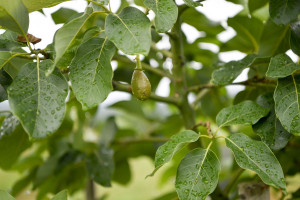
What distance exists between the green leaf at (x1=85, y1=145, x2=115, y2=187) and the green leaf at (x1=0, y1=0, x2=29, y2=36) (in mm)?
500

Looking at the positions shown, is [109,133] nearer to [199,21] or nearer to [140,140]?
[140,140]

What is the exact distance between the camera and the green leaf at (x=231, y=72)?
74 cm

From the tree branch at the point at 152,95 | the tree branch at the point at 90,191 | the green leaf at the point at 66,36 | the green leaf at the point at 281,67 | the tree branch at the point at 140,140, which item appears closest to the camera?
the green leaf at the point at 66,36

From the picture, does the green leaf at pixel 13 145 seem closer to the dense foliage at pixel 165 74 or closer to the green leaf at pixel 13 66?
the dense foliage at pixel 165 74

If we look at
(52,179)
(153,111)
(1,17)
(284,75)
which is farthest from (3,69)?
(153,111)

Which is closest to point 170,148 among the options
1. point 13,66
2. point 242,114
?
point 242,114

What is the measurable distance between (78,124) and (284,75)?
0.73 meters

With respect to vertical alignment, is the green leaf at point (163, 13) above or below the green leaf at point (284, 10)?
above

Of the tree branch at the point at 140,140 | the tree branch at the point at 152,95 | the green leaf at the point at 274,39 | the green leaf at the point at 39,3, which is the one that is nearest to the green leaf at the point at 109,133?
the tree branch at the point at 140,140

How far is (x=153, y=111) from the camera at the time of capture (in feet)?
6.11

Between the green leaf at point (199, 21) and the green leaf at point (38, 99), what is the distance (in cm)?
48

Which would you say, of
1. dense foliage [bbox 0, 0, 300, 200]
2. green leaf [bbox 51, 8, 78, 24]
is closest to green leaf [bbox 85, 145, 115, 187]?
dense foliage [bbox 0, 0, 300, 200]

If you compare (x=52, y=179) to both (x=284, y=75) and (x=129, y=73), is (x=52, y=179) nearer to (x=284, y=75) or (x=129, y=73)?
(x=129, y=73)

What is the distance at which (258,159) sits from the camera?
610 mm
